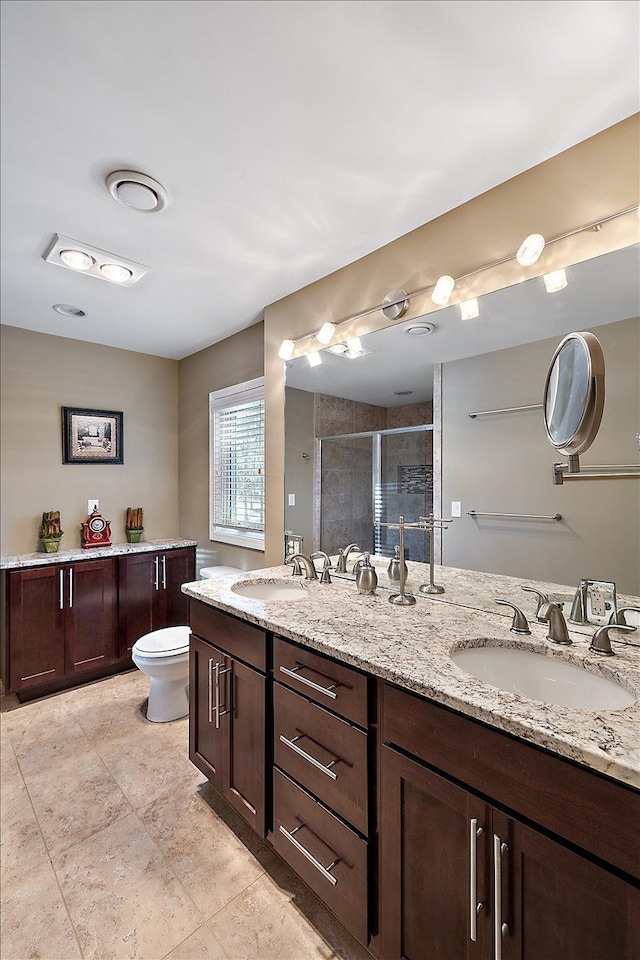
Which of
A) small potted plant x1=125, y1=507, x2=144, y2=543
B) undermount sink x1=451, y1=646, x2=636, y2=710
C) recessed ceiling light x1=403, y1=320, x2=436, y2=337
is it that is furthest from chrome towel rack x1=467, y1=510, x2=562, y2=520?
small potted plant x1=125, y1=507, x2=144, y2=543

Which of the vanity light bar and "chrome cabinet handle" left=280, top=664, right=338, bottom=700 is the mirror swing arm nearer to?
the vanity light bar

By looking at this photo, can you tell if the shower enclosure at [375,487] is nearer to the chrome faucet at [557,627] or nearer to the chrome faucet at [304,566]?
the chrome faucet at [304,566]

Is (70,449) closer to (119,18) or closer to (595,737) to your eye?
(119,18)

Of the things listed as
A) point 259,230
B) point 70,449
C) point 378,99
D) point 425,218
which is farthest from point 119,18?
point 70,449

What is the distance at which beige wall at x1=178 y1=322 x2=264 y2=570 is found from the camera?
307 cm

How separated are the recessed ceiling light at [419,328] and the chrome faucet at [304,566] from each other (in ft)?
3.95

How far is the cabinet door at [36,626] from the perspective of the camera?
106 inches

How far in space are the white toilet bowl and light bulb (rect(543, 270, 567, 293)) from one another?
2454 mm

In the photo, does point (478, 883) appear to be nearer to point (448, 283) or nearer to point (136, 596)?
point (448, 283)

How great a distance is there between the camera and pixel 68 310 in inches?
107

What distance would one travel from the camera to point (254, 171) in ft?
4.99

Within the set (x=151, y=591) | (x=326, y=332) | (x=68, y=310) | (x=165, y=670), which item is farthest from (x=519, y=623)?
(x=68, y=310)

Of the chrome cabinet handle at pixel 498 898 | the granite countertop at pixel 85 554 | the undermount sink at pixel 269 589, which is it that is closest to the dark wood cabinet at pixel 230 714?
the undermount sink at pixel 269 589

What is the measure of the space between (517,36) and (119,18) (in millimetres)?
969
